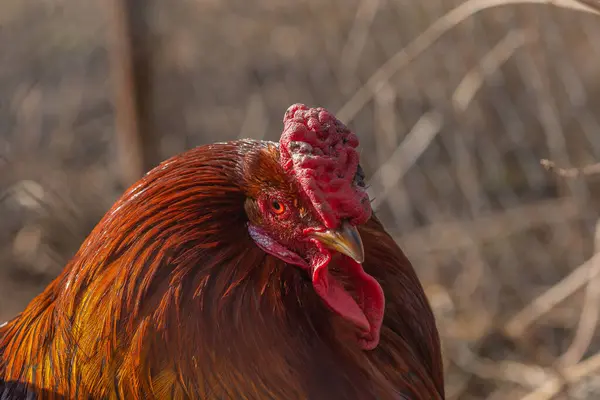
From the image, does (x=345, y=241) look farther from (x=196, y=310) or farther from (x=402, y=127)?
(x=402, y=127)

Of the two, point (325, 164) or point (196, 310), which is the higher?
point (325, 164)

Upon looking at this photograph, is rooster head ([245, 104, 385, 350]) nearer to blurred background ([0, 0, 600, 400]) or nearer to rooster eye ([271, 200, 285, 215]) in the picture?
rooster eye ([271, 200, 285, 215])

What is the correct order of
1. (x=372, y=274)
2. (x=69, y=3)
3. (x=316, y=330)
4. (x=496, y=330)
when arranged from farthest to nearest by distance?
(x=69, y=3) < (x=496, y=330) < (x=372, y=274) < (x=316, y=330)

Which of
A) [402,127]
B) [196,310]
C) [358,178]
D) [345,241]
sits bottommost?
[402,127]

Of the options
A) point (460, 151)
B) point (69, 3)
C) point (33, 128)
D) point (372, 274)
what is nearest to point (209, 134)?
point (33, 128)

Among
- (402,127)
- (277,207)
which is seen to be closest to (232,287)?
(277,207)

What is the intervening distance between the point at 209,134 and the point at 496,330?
2.45 m

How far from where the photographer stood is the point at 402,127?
5340 mm

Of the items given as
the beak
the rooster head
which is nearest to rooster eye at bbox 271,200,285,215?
the rooster head

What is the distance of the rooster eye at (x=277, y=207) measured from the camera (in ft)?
5.92

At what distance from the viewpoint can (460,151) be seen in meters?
5.05

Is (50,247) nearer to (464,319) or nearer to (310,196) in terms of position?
(464,319)

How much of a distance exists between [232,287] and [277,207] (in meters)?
0.22

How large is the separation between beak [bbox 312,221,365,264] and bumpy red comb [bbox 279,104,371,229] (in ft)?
0.06
